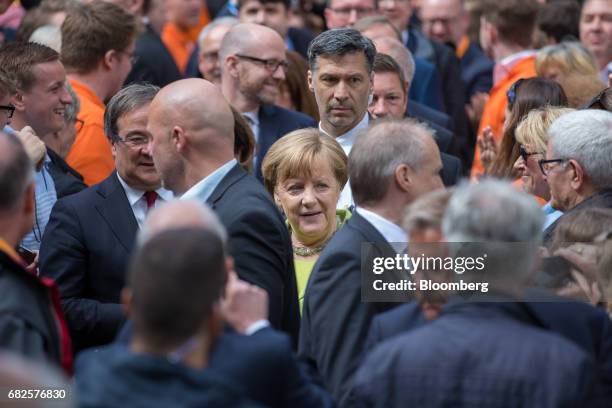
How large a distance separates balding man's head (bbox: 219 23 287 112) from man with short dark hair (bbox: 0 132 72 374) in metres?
3.99

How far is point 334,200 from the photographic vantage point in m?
6.22

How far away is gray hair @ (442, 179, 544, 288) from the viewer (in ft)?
11.8

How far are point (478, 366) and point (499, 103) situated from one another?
5.54 metres

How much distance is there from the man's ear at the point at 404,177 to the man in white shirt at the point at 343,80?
2.55m

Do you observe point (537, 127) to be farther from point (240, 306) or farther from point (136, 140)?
point (240, 306)

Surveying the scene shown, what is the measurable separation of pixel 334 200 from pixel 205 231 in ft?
9.51

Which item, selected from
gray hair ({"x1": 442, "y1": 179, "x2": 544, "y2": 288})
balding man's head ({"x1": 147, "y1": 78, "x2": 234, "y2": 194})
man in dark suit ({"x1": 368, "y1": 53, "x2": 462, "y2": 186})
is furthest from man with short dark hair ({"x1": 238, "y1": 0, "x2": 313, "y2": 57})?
gray hair ({"x1": 442, "y1": 179, "x2": 544, "y2": 288})

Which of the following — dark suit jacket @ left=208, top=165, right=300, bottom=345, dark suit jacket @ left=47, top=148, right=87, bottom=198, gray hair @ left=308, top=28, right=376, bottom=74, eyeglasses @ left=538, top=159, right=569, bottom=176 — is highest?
gray hair @ left=308, top=28, right=376, bottom=74

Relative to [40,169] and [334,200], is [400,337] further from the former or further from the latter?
[40,169]

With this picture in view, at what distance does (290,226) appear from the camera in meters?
6.27

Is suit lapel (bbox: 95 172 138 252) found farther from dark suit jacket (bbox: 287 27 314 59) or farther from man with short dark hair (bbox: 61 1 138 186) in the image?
dark suit jacket (bbox: 287 27 314 59)

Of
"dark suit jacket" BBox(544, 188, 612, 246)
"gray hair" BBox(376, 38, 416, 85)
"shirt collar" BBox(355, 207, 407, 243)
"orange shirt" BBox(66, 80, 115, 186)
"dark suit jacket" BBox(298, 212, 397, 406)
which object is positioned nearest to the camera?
"dark suit jacket" BBox(298, 212, 397, 406)

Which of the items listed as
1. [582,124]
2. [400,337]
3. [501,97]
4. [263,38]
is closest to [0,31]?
[263,38]

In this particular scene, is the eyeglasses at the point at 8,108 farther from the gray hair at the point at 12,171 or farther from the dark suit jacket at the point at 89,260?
the gray hair at the point at 12,171
